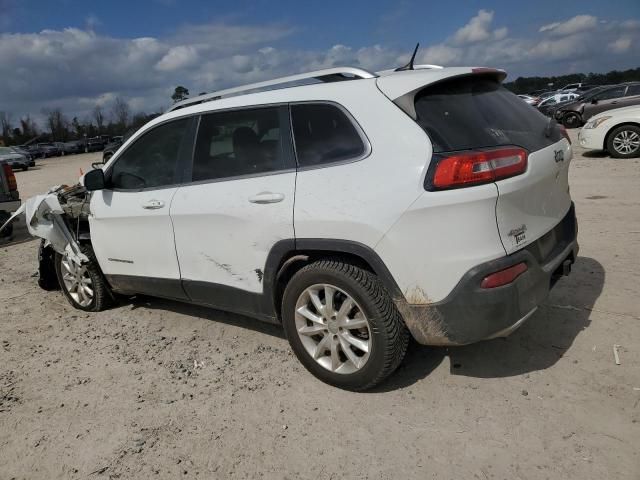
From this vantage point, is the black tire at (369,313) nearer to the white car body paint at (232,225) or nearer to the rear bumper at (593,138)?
the white car body paint at (232,225)

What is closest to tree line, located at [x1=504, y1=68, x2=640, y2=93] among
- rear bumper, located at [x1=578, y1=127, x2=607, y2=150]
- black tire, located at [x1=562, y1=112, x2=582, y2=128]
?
black tire, located at [x1=562, y1=112, x2=582, y2=128]

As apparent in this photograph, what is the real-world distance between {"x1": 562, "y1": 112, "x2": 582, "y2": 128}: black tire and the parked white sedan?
11.0m

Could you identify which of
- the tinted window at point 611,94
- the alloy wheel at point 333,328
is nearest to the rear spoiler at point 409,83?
the alloy wheel at point 333,328

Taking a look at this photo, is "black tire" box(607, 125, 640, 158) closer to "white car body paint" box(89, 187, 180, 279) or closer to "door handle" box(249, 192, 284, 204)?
"door handle" box(249, 192, 284, 204)

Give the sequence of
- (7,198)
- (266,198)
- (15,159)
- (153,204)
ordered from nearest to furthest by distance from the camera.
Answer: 1. (266,198)
2. (153,204)
3. (7,198)
4. (15,159)

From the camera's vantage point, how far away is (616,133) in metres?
11.1

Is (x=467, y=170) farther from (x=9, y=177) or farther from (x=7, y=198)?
(x=9, y=177)

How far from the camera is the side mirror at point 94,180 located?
4.15 metres

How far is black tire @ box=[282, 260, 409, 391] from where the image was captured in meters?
2.86

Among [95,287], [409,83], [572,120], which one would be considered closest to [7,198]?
[95,287]

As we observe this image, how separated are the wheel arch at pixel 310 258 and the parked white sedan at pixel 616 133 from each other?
1025 cm

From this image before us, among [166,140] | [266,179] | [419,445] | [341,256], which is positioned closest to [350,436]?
[419,445]

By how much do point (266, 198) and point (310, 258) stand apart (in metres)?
0.45

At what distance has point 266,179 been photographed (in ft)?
10.5
